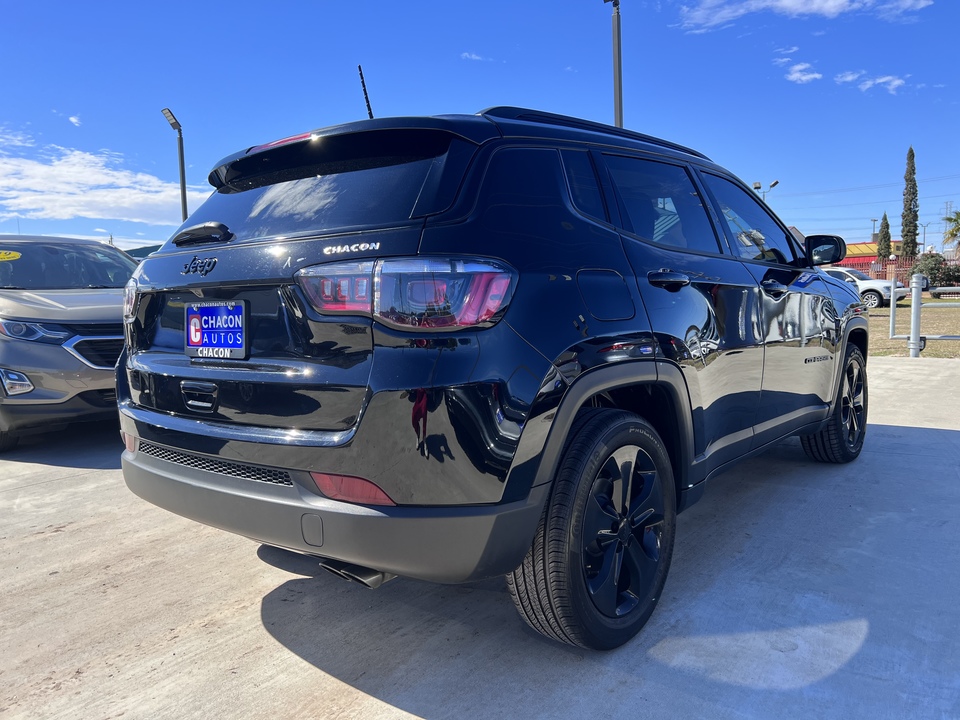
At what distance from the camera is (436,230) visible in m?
2.04

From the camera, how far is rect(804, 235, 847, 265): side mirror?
4254 millimetres

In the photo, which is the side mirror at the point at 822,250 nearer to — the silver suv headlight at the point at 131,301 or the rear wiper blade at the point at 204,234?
the rear wiper blade at the point at 204,234

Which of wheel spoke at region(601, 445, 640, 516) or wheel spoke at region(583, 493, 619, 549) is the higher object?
wheel spoke at region(601, 445, 640, 516)

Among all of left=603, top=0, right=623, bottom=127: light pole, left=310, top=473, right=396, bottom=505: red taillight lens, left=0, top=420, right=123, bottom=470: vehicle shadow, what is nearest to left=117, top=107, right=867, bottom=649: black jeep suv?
left=310, top=473, right=396, bottom=505: red taillight lens

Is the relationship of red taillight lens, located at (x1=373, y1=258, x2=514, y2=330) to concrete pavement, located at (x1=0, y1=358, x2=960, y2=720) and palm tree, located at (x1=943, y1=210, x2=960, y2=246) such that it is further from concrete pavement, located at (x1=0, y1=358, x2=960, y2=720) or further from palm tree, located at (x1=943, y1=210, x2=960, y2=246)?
palm tree, located at (x1=943, y1=210, x2=960, y2=246)

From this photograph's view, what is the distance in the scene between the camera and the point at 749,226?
3.79m

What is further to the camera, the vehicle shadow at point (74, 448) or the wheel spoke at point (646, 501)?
the vehicle shadow at point (74, 448)

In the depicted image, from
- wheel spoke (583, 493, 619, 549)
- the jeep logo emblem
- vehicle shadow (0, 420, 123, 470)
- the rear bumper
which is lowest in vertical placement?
vehicle shadow (0, 420, 123, 470)

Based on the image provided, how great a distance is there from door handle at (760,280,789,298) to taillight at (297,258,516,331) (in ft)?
6.49

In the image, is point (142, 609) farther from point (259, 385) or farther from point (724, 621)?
point (724, 621)

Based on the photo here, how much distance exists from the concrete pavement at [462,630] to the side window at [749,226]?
1372 mm

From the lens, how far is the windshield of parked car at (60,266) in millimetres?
5691

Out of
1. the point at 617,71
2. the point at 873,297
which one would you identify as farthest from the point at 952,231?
the point at 617,71

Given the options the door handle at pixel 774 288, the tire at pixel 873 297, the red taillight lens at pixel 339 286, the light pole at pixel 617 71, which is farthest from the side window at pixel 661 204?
the tire at pixel 873 297
